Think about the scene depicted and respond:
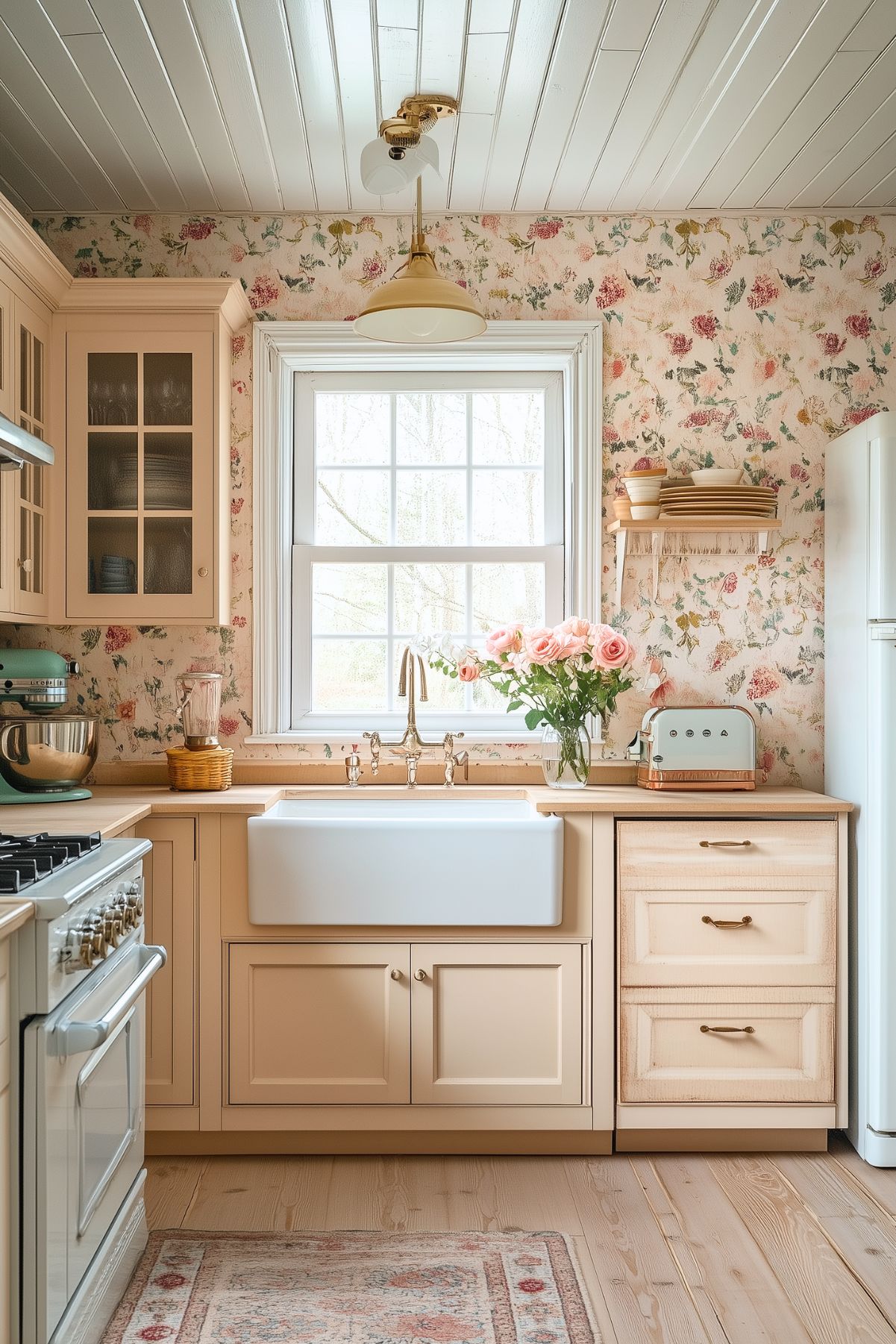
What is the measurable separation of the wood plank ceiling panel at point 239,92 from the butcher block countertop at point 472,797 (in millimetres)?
1677

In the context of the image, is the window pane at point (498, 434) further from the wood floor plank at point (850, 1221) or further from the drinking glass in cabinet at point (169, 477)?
the wood floor plank at point (850, 1221)

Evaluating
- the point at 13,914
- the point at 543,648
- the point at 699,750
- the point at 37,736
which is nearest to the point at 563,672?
the point at 543,648

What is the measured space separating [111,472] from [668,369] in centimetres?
165

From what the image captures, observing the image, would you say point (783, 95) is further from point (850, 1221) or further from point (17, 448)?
point (850, 1221)

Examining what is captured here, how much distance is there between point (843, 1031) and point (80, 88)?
9.60ft

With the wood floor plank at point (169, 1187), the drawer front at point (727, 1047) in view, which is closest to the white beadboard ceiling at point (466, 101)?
the drawer front at point (727, 1047)

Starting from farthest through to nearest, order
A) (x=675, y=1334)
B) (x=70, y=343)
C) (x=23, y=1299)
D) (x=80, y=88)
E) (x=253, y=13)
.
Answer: (x=70, y=343), (x=80, y=88), (x=253, y=13), (x=675, y=1334), (x=23, y=1299)

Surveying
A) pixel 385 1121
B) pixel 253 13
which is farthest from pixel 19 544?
pixel 385 1121

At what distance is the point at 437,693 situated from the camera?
10.8 feet

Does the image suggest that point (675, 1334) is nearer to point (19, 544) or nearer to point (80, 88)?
point (19, 544)

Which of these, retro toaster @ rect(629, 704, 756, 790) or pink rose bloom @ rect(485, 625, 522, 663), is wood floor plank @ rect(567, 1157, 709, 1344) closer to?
retro toaster @ rect(629, 704, 756, 790)

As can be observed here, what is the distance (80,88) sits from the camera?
2.41 meters

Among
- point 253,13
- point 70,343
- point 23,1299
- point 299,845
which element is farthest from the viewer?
point 70,343

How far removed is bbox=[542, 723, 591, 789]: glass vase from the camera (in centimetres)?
292
